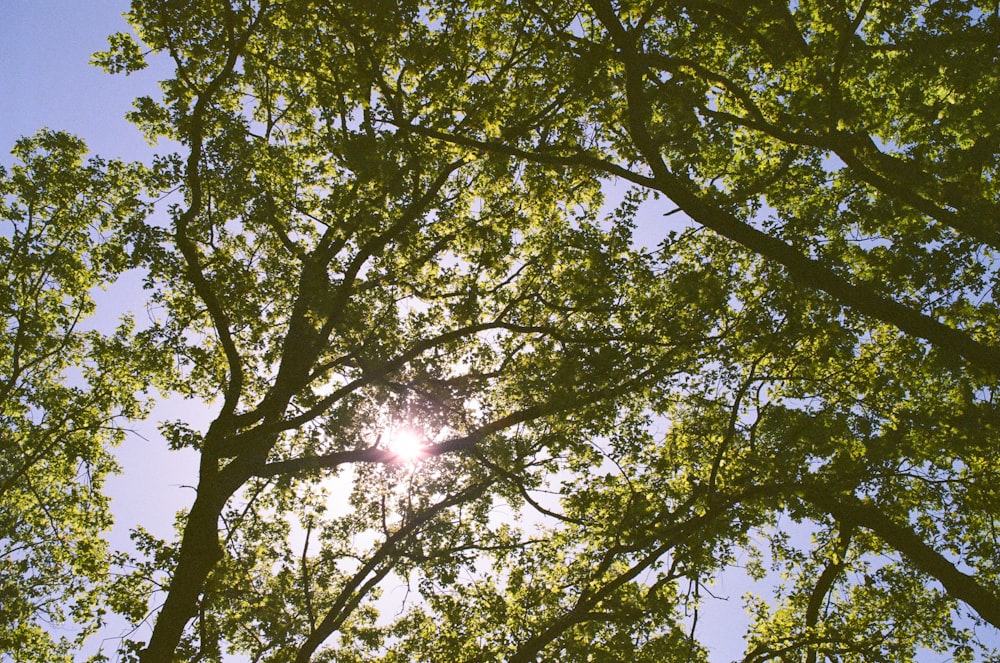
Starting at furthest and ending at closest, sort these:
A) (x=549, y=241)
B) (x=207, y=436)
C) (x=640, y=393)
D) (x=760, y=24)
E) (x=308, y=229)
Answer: (x=308, y=229), (x=549, y=241), (x=640, y=393), (x=207, y=436), (x=760, y=24)

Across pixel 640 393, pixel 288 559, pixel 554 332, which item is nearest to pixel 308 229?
pixel 554 332

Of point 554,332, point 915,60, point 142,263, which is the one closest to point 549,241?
point 554,332

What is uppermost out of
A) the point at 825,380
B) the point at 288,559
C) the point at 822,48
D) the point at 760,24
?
the point at 822,48

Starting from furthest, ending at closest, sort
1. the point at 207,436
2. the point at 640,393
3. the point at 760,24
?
1. the point at 640,393
2. the point at 207,436
3. the point at 760,24

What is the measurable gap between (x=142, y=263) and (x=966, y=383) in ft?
59.8

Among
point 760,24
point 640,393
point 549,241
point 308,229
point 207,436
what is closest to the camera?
point 760,24

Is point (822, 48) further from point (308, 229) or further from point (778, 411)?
point (308, 229)

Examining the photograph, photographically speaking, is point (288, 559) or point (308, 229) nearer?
point (288, 559)

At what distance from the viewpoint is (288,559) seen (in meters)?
15.3

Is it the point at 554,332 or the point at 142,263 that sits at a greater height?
the point at 554,332

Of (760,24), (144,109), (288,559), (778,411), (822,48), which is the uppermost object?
(822,48)

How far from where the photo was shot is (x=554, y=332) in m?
13.6

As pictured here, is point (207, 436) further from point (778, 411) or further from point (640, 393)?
Result: point (778, 411)

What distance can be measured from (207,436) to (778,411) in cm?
1184
